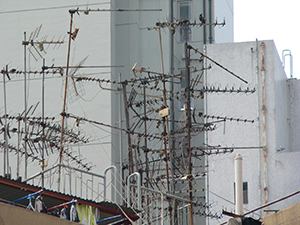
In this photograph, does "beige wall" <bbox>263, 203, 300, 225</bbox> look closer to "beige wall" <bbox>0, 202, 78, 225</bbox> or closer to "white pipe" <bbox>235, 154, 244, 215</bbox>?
"white pipe" <bbox>235, 154, 244, 215</bbox>

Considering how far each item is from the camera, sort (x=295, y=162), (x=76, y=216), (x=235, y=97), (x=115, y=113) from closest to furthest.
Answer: (x=76, y=216), (x=295, y=162), (x=235, y=97), (x=115, y=113)

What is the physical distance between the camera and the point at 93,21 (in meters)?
25.8

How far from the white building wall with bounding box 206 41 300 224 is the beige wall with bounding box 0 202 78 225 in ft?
34.3

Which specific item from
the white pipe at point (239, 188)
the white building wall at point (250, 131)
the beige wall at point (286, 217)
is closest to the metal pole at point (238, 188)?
the white pipe at point (239, 188)

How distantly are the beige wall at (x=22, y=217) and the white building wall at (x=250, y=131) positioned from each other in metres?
10.5

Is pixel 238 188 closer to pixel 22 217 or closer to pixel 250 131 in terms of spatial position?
pixel 22 217

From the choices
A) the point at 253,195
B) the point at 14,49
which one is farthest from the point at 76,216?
the point at 14,49

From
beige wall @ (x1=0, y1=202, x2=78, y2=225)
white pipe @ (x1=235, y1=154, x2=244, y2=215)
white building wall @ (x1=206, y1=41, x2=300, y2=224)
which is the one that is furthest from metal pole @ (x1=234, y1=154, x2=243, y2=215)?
white building wall @ (x1=206, y1=41, x2=300, y2=224)

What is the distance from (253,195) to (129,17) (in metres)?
11.5

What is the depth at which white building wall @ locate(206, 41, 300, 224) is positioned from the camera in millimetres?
20141

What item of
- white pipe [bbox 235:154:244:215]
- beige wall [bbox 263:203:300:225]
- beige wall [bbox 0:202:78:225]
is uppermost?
white pipe [bbox 235:154:244:215]

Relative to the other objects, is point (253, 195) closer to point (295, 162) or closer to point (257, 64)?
point (295, 162)

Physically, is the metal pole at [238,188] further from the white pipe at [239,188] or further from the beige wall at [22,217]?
the beige wall at [22,217]

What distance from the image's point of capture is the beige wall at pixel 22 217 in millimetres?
A: 10430
